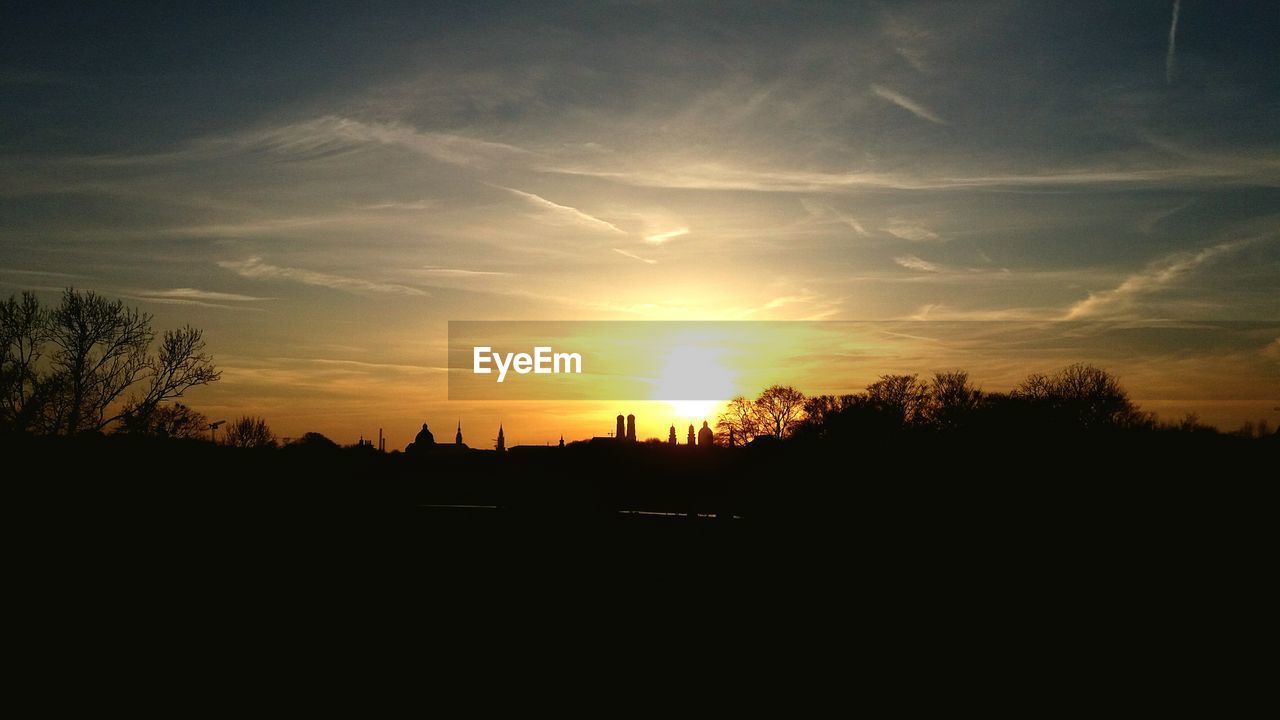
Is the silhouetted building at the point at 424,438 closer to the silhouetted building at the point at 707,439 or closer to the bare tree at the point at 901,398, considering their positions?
the silhouetted building at the point at 707,439

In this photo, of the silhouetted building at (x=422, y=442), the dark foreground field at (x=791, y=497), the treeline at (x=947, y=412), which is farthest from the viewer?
the silhouetted building at (x=422, y=442)

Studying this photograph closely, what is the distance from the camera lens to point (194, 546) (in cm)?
1942

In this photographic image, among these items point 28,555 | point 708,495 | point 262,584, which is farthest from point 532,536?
point 708,495

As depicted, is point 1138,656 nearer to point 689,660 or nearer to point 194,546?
point 689,660

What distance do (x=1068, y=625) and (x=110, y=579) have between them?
56.0 ft

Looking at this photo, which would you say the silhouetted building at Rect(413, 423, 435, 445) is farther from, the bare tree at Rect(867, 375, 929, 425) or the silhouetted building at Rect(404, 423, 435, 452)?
A: the bare tree at Rect(867, 375, 929, 425)

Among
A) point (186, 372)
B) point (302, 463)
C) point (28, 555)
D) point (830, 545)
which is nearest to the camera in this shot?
point (830, 545)

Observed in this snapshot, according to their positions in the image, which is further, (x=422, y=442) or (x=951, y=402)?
(x=422, y=442)

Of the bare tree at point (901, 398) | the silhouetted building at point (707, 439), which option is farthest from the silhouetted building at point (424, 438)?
the bare tree at point (901, 398)

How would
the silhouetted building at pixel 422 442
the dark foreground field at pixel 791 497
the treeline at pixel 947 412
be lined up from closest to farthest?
the dark foreground field at pixel 791 497, the treeline at pixel 947 412, the silhouetted building at pixel 422 442

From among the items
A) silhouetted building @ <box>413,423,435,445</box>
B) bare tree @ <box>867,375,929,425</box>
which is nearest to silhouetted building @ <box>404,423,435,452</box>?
silhouetted building @ <box>413,423,435,445</box>

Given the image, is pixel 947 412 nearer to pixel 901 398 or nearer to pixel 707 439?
pixel 901 398

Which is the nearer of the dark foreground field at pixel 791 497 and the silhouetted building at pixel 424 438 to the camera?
the dark foreground field at pixel 791 497

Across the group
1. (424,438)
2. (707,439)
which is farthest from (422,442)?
(707,439)
